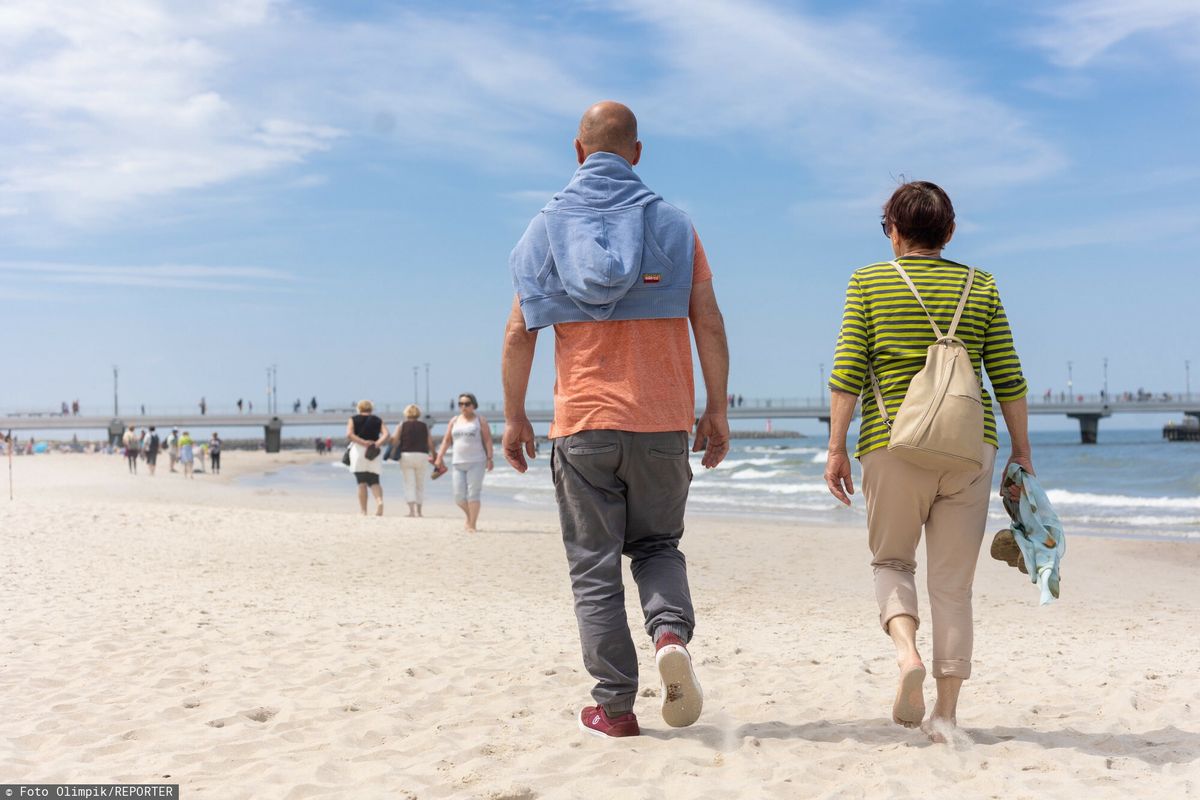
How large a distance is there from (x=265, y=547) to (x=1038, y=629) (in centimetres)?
724

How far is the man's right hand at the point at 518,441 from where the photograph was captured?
3.47m

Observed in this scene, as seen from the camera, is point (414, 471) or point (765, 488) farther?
point (765, 488)

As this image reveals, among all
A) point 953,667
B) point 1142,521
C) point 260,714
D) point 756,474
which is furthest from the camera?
point 756,474

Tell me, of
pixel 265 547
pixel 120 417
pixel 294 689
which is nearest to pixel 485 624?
pixel 294 689

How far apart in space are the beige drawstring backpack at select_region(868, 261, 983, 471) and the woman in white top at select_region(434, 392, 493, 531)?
8.69m

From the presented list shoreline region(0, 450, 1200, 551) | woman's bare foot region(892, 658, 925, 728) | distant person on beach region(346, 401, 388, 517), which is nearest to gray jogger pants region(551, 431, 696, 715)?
woman's bare foot region(892, 658, 925, 728)

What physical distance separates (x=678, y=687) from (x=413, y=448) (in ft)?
36.2

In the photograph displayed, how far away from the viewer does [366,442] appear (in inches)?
537

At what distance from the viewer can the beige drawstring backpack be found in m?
3.09

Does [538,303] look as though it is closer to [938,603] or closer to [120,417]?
[938,603]

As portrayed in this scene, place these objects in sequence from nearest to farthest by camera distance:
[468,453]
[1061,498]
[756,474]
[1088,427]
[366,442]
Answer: [468,453], [366,442], [1061,498], [756,474], [1088,427]

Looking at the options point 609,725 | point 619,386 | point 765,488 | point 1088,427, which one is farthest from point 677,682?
point 1088,427

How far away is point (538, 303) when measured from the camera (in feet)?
11.2

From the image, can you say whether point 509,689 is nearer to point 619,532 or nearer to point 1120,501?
point 619,532
